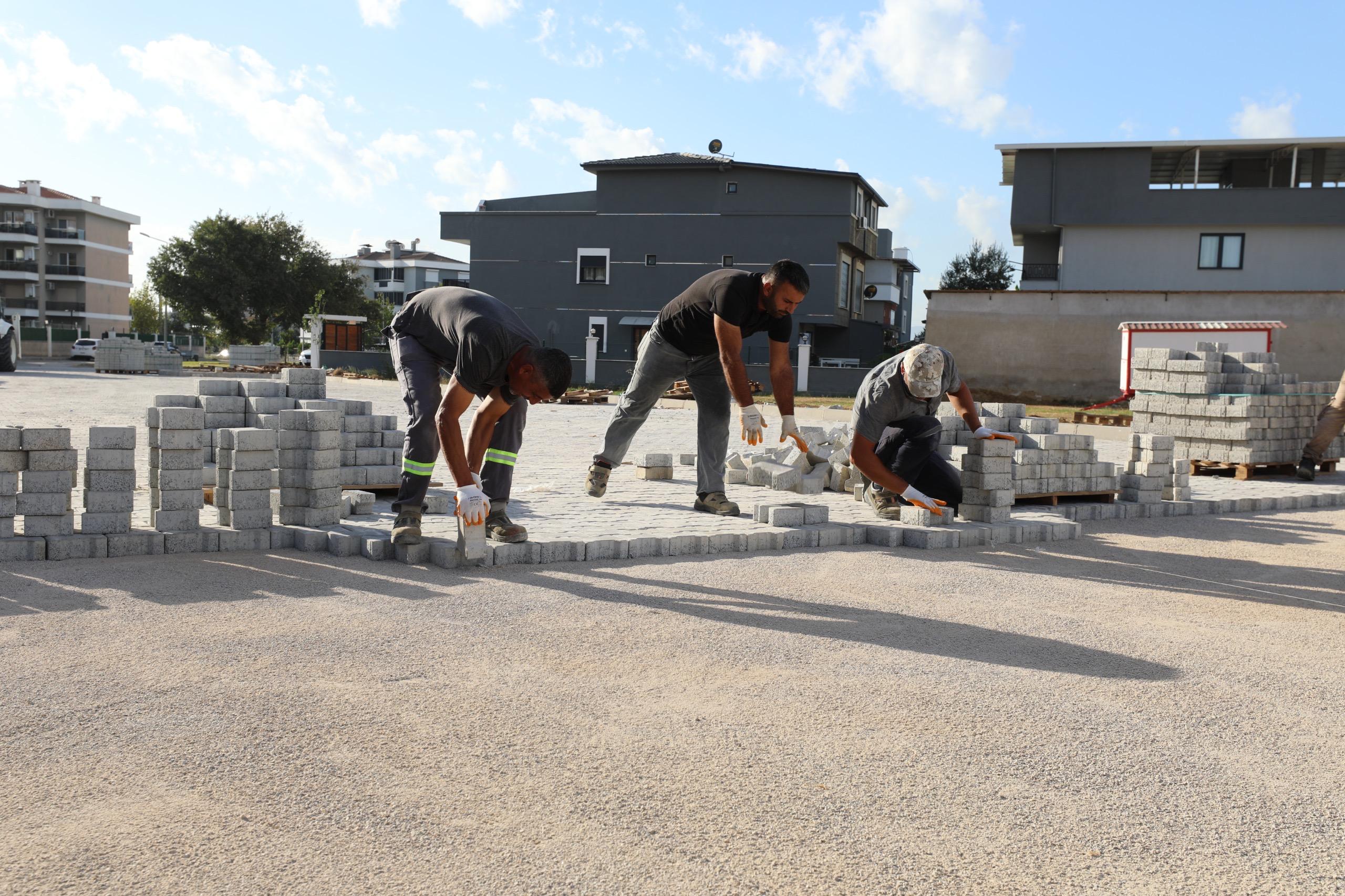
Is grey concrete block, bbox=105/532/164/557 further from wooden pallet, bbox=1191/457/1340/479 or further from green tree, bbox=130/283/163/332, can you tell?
green tree, bbox=130/283/163/332

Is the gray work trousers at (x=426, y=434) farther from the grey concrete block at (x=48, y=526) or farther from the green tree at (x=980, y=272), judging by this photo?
the green tree at (x=980, y=272)

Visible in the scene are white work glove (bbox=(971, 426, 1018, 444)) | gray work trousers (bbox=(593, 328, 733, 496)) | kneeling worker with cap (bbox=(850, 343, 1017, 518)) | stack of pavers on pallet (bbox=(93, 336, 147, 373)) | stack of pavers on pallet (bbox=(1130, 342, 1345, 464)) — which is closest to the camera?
kneeling worker with cap (bbox=(850, 343, 1017, 518))

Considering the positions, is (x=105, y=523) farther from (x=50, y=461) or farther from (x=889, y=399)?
(x=889, y=399)

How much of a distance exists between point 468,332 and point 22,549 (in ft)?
9.28

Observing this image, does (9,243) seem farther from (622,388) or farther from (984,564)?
(984,564)

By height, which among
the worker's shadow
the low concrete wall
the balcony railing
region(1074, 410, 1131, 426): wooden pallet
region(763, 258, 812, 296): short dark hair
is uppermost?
the balcony railing

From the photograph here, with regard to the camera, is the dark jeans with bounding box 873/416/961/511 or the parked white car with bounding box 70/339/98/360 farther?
the parked white car with bounding box 70/339/98/360

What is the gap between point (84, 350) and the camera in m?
49.9

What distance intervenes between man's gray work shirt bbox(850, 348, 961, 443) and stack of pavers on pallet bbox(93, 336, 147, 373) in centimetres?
3830

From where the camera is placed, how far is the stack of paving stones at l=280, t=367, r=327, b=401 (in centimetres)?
935

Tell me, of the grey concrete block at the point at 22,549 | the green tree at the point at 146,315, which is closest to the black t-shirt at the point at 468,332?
the grey concrete block at the point at 22,549

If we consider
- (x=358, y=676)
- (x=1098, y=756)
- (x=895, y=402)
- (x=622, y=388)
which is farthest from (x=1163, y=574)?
(x=622, y=388)

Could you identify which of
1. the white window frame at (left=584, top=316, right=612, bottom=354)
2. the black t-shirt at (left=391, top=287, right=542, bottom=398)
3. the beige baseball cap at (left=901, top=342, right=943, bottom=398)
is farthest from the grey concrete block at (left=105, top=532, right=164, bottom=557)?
the white window frame at (left=584, top=316, right=612, bottom=354)

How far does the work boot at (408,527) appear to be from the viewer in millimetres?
6258
